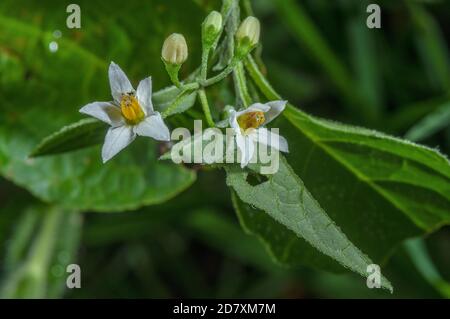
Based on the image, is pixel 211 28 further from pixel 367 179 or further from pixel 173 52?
pixel 367 179

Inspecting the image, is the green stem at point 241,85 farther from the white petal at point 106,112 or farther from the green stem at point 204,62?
the white petal at point 106,112

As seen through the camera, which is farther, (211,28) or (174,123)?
(174,123)

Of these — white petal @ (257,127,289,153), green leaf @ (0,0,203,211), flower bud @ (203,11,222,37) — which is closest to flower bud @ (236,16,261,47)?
flower bud @ (203,11,222,37)

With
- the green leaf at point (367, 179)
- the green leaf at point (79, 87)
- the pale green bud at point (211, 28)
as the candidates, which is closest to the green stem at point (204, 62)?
the pale green bud at point (211, 28)

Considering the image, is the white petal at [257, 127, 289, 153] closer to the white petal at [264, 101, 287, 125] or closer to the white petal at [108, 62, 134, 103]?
the white petal at [264, 101, 287, 125]

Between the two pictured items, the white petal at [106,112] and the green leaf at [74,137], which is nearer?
the white petal at [106,112]

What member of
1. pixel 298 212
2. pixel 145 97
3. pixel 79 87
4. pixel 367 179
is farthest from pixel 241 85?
pixel 79 87
